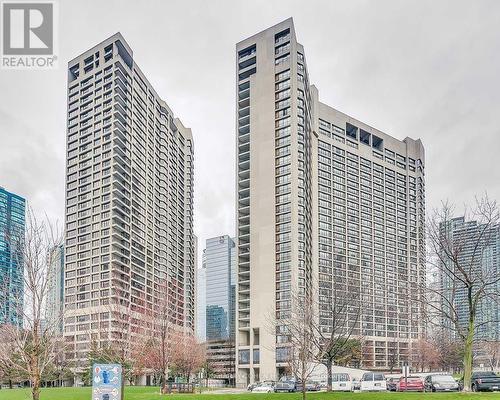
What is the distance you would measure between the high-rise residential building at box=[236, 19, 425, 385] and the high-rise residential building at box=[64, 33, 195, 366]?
75.2 ft

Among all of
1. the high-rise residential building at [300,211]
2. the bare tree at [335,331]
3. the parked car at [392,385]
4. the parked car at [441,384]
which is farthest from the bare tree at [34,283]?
the high-rise residential building at [300,211]

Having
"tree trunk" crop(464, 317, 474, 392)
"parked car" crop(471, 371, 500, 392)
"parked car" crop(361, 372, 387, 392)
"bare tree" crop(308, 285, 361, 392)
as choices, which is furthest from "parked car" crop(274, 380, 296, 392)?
"tree trunk" crop(464, 317, 474, 392)

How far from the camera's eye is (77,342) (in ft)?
407

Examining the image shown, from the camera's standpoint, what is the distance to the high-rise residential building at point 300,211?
11731cm

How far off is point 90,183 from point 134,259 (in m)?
21.6

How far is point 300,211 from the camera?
120 metres

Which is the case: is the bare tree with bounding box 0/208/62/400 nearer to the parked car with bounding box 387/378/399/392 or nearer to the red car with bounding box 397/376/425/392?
the red car with bounding box 397/376/425/392

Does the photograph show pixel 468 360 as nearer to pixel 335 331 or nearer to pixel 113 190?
pixel 335 331

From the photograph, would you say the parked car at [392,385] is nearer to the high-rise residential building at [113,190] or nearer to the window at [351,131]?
the high-rise residential building at [113,190]

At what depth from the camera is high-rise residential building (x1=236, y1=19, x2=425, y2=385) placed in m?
117

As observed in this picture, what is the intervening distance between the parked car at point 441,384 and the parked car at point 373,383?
1001cm

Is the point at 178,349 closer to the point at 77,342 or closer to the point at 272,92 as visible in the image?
the point at 77,342

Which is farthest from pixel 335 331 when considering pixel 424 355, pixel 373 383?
pixel 424 355

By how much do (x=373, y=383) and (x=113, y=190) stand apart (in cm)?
9359
